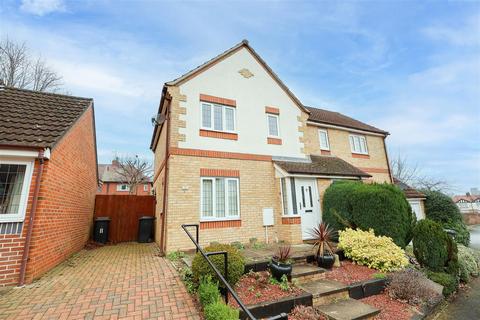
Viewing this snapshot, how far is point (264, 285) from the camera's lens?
4871 millimetres

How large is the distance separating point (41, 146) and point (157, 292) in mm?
4589

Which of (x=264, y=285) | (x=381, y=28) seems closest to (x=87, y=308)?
(x=264, y=285)

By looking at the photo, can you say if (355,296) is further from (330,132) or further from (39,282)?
(330,132)

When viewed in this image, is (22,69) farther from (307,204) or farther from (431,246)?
(431,246)

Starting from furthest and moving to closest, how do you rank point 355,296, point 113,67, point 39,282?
point 113,67, point 355,296, point 39,282

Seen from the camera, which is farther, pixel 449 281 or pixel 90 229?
A: pixel 90 229

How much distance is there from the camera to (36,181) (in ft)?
17.1

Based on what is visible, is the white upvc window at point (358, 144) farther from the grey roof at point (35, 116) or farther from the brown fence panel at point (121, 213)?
the grey roof at point (35, 116)

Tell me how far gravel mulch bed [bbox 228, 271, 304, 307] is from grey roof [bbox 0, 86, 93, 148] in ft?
19.6

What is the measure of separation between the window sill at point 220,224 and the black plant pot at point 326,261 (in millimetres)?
3450

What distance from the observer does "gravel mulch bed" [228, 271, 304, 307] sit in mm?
4250

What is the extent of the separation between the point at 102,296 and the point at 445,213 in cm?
1924

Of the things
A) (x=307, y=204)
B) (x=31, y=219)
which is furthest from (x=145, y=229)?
(x=307, y=204)

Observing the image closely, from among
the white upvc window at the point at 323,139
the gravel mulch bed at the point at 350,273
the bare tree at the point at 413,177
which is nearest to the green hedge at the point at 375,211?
the gravel mulch bed at the point at 350,273
